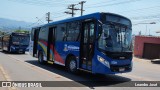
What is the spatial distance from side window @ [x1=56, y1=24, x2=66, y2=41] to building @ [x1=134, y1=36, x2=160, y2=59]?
26166 mm

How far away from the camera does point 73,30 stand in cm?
1550

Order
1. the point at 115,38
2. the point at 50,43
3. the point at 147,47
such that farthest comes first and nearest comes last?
1. the point at 147,47
2. the point at 50,43
3. the point at 115,38

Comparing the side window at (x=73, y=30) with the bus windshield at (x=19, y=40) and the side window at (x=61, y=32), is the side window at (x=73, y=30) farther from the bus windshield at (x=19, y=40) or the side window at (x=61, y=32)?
the bus windshield at (x=19, y=40)

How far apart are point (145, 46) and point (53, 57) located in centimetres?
2772

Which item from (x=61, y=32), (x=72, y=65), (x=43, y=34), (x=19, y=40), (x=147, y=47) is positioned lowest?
(x=147, y=47)

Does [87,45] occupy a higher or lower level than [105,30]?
lower

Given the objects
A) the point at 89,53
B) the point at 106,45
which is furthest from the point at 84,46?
the point at 106,45

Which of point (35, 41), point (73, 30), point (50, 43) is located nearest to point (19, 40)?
point (35, 41)

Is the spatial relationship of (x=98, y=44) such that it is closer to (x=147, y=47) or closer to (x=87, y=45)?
(x=87, y=45)

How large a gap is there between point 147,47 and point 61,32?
28.6 m

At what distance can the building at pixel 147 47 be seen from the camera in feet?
136

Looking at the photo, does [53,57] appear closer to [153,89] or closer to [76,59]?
[76,59]

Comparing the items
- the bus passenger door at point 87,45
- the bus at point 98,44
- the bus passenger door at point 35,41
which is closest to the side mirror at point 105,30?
the bus at point 98,44

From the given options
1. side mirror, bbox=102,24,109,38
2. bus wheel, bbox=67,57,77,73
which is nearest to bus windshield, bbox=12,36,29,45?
bus wheel, bbox=67,57,77,73
